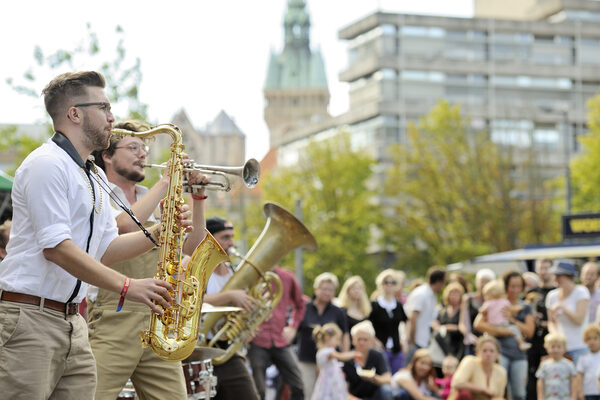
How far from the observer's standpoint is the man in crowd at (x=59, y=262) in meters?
4.20

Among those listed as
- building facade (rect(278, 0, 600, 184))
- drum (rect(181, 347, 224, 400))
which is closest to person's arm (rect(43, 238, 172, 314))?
drum (rect(181, 347, 224, 400))

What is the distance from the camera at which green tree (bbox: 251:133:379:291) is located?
49.0m

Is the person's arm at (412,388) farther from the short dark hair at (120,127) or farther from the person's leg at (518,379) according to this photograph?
the short dark hair at (120,127)

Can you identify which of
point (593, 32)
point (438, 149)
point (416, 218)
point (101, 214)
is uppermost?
point (593, 32)

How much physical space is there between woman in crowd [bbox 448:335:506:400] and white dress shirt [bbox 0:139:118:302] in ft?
24.7

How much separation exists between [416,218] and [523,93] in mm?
26490

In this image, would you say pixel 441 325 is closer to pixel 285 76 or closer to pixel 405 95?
pixel 405 95

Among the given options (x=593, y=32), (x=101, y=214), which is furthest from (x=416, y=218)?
(x=101, y=214)

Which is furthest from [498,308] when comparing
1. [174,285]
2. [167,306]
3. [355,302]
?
[167,306]

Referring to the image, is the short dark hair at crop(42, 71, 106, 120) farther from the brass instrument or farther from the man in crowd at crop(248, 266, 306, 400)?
the man in crowd at crop(248, 266, 306, 400)

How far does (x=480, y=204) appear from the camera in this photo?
44.6 meters

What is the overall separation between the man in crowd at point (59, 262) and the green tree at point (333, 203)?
143 feet

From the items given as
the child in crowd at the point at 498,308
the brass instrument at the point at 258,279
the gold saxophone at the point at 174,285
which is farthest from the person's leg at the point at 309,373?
the gold saxophone at the point at 174,285

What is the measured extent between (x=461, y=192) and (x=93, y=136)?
41.1m
